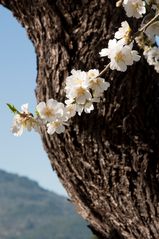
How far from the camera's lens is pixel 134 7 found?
6.82ft

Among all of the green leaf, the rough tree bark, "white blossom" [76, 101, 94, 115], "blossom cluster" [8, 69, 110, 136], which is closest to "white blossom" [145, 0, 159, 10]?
"blossom cluster" [8, 69, 110, 136]

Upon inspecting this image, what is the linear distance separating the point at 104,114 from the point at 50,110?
3.28ft

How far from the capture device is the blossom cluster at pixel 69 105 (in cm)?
216

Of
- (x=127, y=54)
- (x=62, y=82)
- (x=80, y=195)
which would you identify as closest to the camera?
(x=127, y=54)

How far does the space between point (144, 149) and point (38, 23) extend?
91cm

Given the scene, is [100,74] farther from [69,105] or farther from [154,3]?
[154,3]

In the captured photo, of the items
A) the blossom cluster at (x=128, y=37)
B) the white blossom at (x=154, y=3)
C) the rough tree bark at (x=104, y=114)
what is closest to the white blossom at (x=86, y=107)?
the blossom cluster at (x=128, y=37)

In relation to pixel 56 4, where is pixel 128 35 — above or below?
below

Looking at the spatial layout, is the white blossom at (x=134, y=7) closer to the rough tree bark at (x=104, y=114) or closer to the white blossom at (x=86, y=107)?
the white blossom at (x=86, y=107)

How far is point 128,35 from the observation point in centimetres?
213

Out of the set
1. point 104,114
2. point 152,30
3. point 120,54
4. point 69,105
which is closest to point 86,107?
point 69,105

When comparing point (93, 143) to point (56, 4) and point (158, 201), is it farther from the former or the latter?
point (56, 4)

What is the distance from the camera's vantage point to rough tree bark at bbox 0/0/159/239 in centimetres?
318

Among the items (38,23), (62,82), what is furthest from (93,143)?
(38,23)
